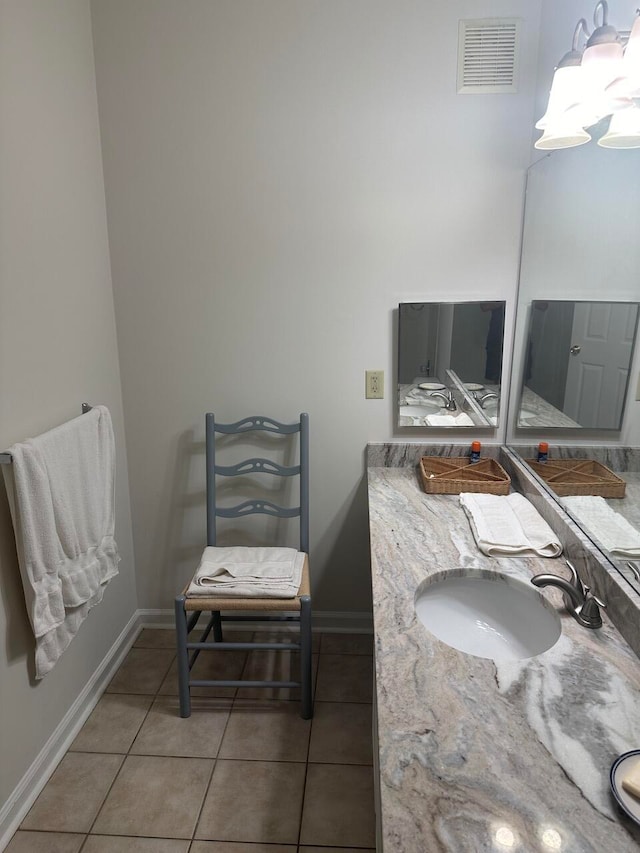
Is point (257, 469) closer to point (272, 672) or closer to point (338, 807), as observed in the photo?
point (272, 672)

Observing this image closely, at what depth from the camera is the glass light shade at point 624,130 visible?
1.22m

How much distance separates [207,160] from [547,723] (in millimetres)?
1920

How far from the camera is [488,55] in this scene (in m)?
1.85

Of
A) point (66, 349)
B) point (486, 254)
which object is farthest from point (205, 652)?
point (486, 254)

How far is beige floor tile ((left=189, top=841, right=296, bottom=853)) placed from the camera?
1490mm

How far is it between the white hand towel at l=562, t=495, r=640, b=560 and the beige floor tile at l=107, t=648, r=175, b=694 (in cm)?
159

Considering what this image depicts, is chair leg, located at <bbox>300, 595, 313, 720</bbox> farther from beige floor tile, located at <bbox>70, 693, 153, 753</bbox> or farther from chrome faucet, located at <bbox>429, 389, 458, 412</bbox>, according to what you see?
chrome faucet, located at <bbox>429, 389, 458, 412</bbox>

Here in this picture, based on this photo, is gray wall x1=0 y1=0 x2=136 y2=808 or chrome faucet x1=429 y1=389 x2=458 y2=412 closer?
gray wall x1=0 y1=0 x2=136 y2=808

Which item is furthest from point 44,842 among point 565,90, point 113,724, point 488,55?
point 488,55

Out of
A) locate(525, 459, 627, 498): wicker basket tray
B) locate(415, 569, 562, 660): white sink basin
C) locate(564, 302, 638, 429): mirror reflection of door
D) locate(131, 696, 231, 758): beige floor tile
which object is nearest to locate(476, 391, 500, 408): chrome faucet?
locate(525, 459, 627, 498): wicker basket tray

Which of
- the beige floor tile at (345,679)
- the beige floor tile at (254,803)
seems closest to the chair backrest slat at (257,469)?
the beige floor tile at (345,679)

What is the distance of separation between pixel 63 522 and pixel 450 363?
138 cm

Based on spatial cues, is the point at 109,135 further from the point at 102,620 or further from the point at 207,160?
the point at 102,620

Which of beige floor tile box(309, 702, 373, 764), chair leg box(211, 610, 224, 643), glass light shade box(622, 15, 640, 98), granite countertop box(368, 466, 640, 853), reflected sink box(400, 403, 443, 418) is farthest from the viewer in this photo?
chair leg box(211, 610, 224, 643)
